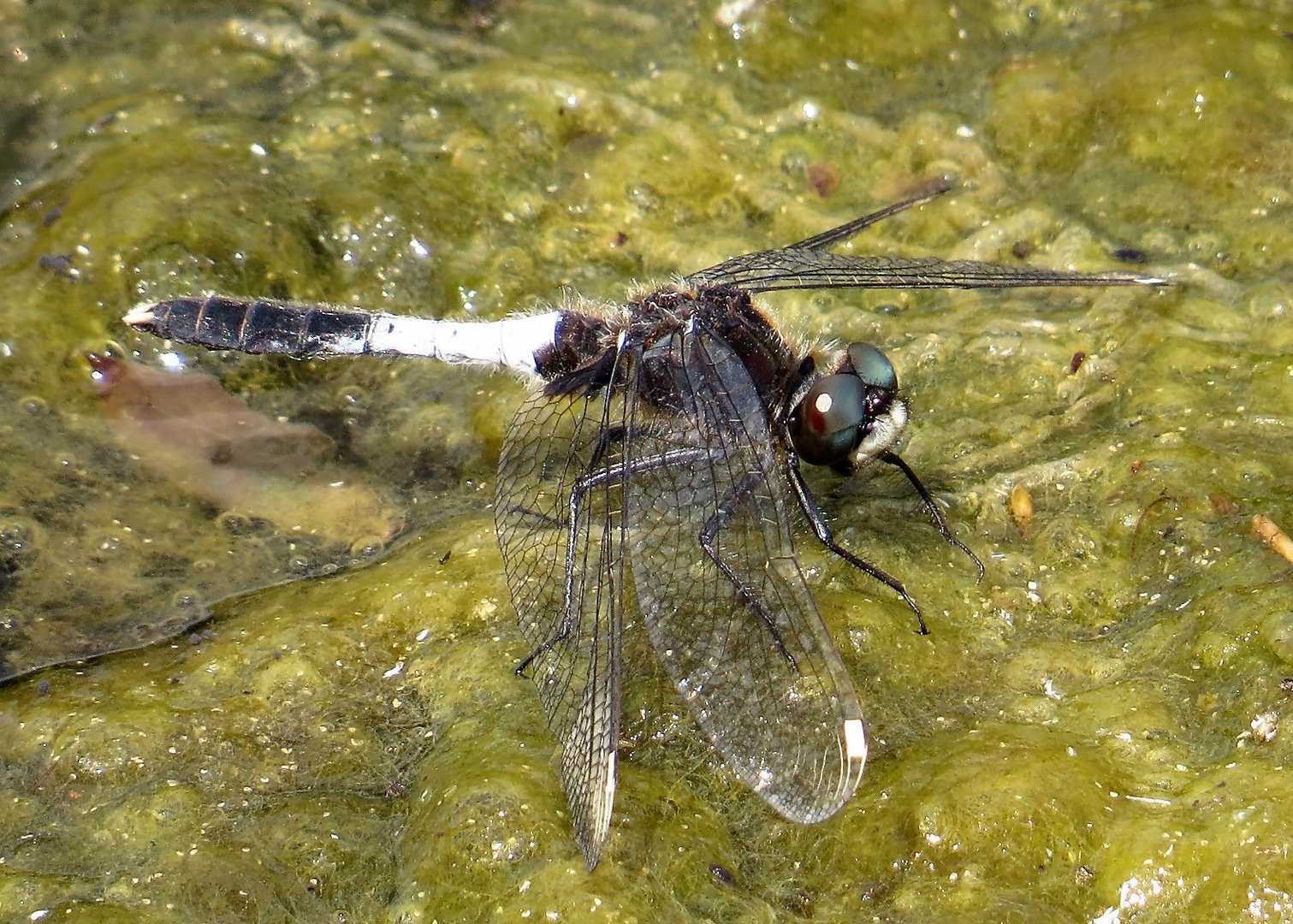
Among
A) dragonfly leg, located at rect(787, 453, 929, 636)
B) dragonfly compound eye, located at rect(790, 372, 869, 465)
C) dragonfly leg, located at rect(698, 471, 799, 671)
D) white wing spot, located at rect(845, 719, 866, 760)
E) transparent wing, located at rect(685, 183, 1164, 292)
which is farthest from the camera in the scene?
transparent wing, located at rect(685, 183, 1164, 292)

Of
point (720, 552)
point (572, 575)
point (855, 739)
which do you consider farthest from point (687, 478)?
point (855, 739)

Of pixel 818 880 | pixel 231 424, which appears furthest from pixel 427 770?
pixel 231 424

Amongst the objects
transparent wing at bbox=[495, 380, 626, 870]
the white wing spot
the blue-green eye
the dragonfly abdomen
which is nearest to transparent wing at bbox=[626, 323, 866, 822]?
the white wing spot

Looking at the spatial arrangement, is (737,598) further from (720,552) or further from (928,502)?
(928,502)

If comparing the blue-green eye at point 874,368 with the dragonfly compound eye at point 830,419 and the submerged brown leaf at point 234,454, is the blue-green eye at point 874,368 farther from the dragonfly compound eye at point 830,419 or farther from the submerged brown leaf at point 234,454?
the submerged brown leaf at point 234,454

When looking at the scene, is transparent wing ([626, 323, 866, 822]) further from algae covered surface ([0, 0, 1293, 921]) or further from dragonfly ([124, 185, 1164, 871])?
algae covered surface ([0, 0, 1293, 921])

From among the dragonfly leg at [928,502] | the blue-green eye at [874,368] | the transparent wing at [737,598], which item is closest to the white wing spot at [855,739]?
the transparent wing at [737,598]
